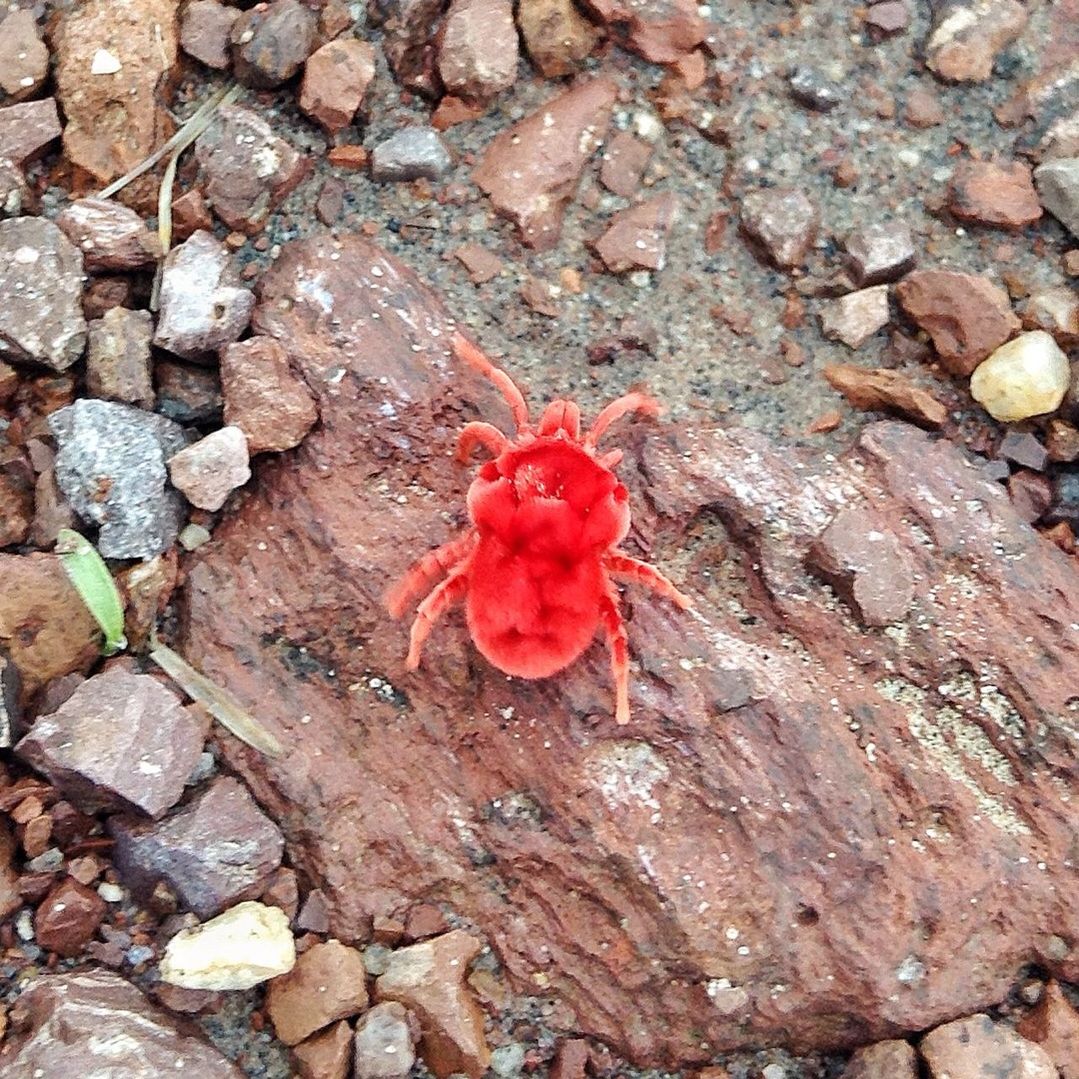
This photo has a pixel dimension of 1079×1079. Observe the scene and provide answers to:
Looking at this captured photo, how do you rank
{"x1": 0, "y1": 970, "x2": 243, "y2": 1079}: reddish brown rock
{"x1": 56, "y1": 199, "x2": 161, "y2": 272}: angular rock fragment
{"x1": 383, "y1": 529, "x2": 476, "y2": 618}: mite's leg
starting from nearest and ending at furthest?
{"x1": 0, "y1": 970, "x2": 243, "y2": 1079}: reddish brown rock < {"x1": 383, "y1": 529, "x2": 476, "y2": 618}: mite's leg < {"x1": 56, "y1": 199, "x2": 161, "y2": 272}: angular rock fragment

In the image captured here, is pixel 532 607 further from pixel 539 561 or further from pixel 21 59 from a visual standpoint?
pixel 21 59

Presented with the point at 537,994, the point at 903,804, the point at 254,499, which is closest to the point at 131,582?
the point at 254,499

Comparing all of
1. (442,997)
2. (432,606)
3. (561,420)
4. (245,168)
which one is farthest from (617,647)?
(245,168)

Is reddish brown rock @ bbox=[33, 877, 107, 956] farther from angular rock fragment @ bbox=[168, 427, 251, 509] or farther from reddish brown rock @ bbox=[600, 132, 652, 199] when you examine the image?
reddish brown rock @ bbox=[600, 132, 652, 199]

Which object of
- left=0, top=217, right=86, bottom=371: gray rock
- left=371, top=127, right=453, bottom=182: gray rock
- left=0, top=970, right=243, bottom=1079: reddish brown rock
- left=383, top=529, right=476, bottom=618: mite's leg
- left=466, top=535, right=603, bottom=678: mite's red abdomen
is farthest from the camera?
left=371, top=127, right=453, bottom=182: gray rock

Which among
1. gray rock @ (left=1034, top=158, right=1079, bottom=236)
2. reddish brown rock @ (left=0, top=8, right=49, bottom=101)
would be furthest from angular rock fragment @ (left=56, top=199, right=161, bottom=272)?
gray rock @ (left=1034, top=158, right=1079, bottom=236)

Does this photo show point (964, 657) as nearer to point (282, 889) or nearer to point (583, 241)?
point (583, 241)

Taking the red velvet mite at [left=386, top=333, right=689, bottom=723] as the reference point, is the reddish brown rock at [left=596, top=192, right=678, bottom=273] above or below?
above
